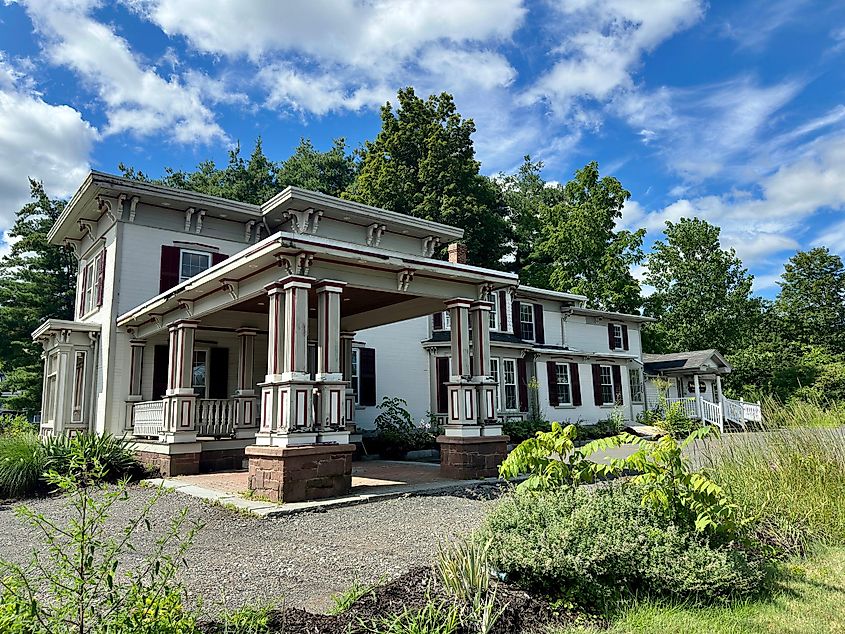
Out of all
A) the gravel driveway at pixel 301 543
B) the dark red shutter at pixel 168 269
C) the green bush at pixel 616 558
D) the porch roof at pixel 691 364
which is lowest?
the gravel driveway at pixel 301 543

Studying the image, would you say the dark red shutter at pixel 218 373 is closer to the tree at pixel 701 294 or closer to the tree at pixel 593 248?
the tree at pixel 593 248

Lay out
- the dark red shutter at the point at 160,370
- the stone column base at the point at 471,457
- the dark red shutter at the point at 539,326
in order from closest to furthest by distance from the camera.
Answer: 1. the stone column base at the point at 471,457
2. the dark red shutter at the point at 160,370
3. the dark red shutter at the point at 539,326

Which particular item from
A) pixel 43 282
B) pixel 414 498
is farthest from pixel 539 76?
pixel 43 282

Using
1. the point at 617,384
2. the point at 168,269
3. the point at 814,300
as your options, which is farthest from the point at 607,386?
the point at 814,300

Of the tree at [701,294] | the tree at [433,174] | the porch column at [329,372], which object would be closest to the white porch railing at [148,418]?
the porch column at [329,372]

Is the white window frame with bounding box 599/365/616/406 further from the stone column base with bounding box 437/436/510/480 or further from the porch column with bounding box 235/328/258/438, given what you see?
the porch column with bounding box 235/328/258/438

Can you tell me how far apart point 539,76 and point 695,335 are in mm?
28786

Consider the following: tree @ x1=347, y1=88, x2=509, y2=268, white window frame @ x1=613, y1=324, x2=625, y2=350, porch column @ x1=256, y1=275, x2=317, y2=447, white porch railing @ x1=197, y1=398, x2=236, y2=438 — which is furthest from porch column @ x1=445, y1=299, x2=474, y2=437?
tree @ x1=347, y1=88, x2=509, y2=268

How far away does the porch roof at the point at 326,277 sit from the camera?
9.35 meters

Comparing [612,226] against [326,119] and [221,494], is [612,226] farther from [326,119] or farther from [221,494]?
[221,494]

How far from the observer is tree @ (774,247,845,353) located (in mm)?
40250

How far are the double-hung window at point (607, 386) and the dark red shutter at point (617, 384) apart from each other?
0.39ft

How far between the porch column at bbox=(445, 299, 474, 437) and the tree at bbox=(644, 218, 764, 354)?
27.5m

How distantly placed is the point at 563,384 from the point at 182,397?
1473 centimetres
